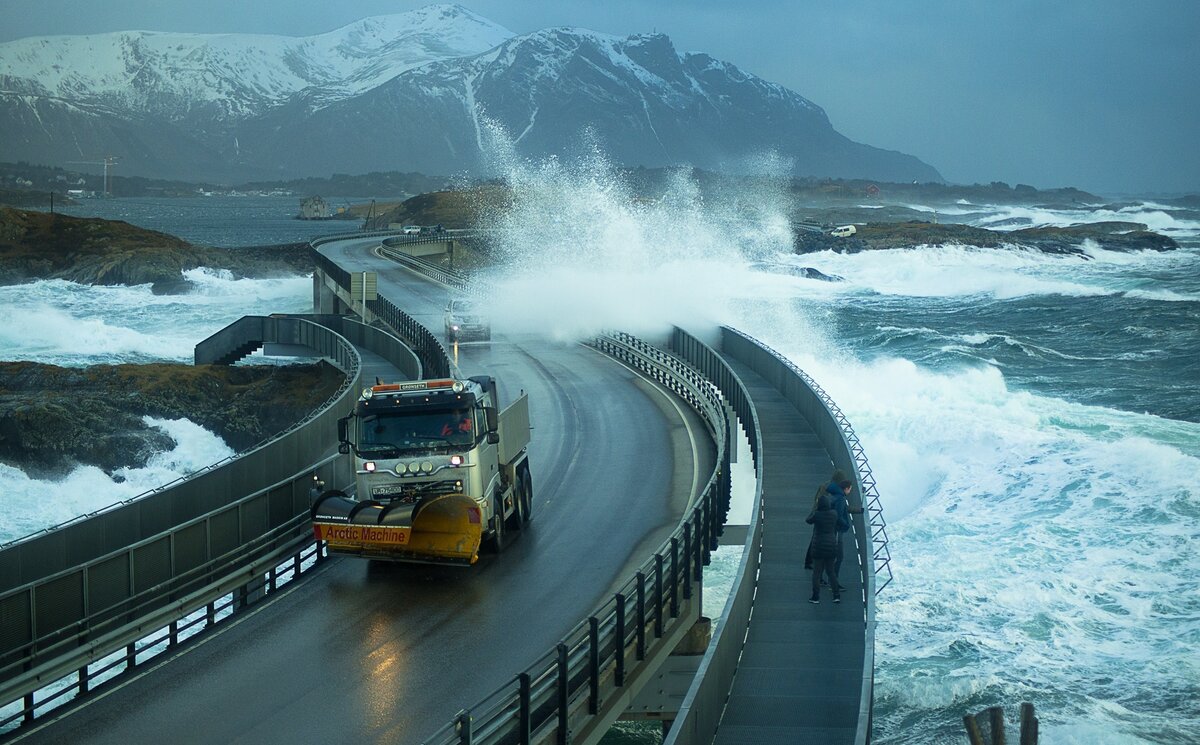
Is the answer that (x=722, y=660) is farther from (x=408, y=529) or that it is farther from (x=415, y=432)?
(x=415, y=432)

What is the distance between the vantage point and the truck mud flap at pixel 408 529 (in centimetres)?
1828

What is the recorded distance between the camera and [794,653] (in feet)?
53.3

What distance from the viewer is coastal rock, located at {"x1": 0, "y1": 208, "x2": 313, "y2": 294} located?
11975cm

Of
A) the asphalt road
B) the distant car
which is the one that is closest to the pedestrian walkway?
the asphalt road

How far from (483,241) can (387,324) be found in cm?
8336

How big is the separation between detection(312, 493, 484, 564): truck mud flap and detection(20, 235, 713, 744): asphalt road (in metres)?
0.53

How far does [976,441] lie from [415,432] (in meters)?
24.7

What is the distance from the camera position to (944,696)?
23.0m

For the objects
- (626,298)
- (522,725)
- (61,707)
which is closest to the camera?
(522,725)

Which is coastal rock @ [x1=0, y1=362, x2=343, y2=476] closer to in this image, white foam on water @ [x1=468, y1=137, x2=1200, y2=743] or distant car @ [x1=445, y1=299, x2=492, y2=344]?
distant car @ [x1=445, y1=299, x2=492, y2=344]

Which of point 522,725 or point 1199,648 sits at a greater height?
point 522,725

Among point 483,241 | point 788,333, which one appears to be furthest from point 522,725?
point 483,241

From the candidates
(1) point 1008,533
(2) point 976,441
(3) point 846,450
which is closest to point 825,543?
(3) point 846,450

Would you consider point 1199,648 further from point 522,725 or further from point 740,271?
point 740,271
